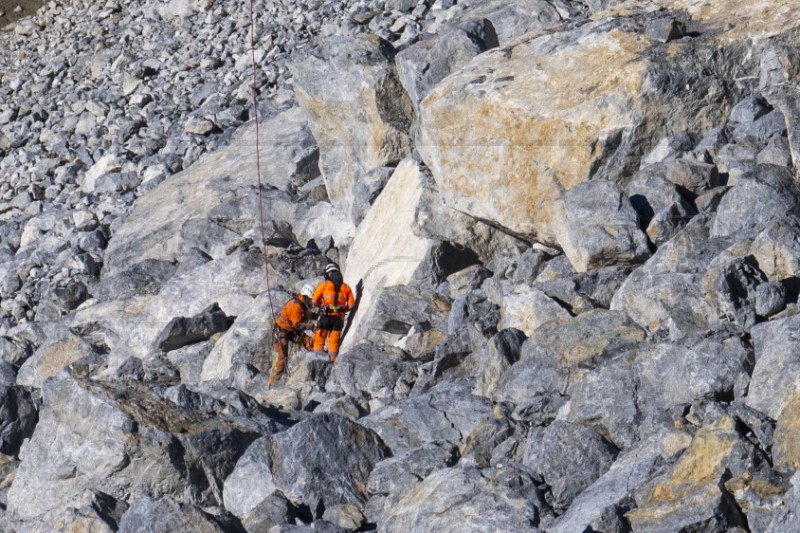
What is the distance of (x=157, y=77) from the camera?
2453cm

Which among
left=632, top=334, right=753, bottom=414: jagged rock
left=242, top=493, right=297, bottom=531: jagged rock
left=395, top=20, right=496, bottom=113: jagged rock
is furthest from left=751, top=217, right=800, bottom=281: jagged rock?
left=395, top=20, right=496, bottom=113: jagged rock

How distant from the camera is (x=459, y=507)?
7.41 m

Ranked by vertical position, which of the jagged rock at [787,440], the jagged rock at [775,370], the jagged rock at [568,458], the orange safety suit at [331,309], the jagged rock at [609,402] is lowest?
the orange safety suit at [331,309]

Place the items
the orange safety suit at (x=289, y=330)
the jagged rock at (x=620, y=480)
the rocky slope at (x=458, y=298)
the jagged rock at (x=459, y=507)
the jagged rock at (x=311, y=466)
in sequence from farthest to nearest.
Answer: the orange safety suit at (x=289, y=330) < the jagged rock at (x=311, y=466) < the rocky slope at (x=458, y=298) < the jagged rock at (x=459, y=507) < the jagged rock at (x=620, y=480)

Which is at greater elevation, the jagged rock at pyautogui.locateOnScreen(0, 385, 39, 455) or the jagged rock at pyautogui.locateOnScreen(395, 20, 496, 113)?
the jagged rock at pyautogui.locateOnScreen(395, 20, 496, 113)

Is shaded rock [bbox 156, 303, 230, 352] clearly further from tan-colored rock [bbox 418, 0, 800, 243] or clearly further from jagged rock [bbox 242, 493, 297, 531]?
jagged rock [bbox 242, 493, 297, 531]

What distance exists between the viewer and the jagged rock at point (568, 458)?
24.7 ft

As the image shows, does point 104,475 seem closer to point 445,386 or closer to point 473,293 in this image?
point 445,386

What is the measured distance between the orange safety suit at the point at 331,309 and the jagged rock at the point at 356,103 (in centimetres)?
196

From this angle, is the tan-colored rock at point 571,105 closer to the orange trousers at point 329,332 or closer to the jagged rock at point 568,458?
the orange trousers at point 329,332

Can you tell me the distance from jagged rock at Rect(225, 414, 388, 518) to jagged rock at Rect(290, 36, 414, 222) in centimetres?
653

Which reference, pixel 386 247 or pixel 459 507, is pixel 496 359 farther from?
pixel 386 247

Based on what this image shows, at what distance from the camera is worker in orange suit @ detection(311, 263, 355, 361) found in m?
13.5

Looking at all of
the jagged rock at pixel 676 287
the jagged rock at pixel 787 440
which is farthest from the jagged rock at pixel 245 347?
the jagged rock at pixel 787 440
